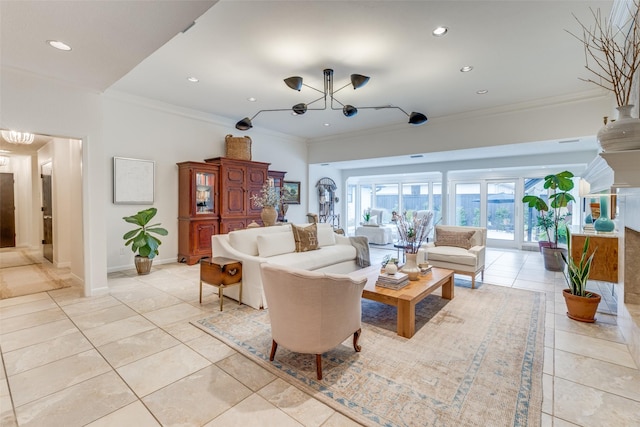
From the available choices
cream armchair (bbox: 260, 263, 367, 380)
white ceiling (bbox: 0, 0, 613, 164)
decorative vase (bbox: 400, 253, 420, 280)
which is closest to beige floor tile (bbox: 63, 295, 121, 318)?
cream armchair (bbox: 260, 263, 367, 380)

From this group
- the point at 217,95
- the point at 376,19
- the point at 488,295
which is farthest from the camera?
the point at 217,95

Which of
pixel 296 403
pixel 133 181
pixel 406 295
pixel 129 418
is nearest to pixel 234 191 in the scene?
pixel 133 181

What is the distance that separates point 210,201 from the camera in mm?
5824

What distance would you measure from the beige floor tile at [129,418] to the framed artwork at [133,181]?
4195mm

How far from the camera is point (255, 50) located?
3381 millimetres

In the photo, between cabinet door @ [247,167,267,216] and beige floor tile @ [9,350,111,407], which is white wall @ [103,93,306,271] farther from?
beige floor tile @ [9,350,111,407]

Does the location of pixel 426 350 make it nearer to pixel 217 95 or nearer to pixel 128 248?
pixel 217 95

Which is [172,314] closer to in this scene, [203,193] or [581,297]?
[203,193]

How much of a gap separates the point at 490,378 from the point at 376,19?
3.21m

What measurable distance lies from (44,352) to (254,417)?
80.3 inches

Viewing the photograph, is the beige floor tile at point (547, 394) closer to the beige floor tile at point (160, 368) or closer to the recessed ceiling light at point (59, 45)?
the beige floor tile at point (160, 368)

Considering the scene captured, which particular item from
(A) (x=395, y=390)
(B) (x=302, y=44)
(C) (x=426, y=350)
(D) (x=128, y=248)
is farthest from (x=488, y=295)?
(D) (x=128, y=248)

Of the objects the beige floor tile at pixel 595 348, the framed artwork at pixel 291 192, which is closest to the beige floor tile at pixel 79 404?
the beige floor tile at pixel 595 348

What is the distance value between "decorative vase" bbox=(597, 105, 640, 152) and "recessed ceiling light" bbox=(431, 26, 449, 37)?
1.70 meters
